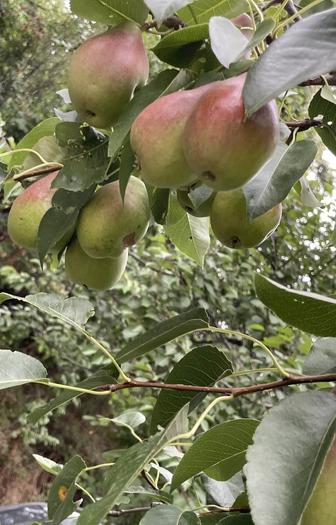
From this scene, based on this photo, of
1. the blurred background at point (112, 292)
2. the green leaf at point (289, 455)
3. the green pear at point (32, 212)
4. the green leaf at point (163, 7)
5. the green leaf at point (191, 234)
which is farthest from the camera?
the blurred background at point (112, 292)

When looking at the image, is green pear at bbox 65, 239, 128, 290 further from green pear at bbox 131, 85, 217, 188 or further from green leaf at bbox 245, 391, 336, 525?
green leaf at bbox 245, 391, 336, 525

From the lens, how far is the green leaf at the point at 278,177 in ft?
1.65

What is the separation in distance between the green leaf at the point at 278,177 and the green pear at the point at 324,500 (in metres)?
0.20

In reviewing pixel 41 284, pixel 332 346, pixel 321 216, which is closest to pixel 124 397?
pixel 41 284

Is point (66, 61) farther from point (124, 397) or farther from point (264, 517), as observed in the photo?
point (264, 517)

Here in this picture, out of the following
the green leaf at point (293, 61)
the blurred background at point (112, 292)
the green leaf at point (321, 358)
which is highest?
the green leaf at point (293, 61)

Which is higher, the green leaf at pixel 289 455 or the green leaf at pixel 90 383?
the green leaf at pixel 289 455

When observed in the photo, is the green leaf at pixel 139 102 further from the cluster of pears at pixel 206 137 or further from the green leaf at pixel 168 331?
the green leaf at pixel 168 331

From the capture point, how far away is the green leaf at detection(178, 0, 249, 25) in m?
0.53

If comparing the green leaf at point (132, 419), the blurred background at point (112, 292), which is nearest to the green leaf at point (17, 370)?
the green leaf at point (132, 419)

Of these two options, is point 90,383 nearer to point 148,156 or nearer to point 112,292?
point 148,156

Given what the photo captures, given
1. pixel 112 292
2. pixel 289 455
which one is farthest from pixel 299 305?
pixel 112 292

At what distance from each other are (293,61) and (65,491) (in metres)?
0.40

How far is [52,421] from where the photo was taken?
3457 mm
